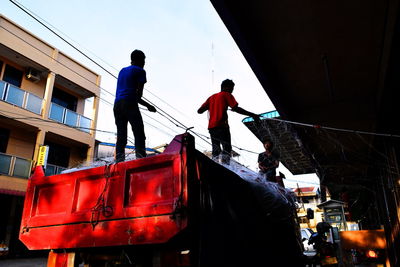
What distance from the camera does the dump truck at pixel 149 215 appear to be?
2.29 metres

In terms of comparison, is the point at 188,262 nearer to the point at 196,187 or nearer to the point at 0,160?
the point at 196,187

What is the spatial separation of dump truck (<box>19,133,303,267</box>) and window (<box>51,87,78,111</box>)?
15121mm

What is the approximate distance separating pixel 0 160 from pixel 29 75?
4.54 m

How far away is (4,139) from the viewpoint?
1387cm

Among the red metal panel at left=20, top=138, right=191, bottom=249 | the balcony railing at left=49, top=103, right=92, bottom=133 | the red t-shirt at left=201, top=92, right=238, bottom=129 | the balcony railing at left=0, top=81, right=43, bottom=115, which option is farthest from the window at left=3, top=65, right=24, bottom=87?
the red metal panel at left=20, top=138, right=191, bottom=249

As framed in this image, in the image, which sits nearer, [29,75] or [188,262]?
[188,262]

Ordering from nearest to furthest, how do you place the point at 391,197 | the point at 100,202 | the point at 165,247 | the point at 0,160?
1. the point at 165,247
2. the point at 100,202
3. the point at 391,197
4. the point at 0,160

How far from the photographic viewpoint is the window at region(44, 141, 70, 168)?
15719 millimetres

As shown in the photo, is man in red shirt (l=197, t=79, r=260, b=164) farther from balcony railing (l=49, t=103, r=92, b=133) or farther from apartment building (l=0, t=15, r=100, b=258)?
balcony railing (l=49, t=103, r=92, b=133)

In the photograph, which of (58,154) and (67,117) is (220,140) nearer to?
(67,117)

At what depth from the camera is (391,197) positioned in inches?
279

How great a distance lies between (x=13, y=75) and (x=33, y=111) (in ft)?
7.22

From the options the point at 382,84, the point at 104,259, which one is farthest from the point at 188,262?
the point at 382,84

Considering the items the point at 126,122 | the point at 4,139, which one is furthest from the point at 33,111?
the point at 126,122
